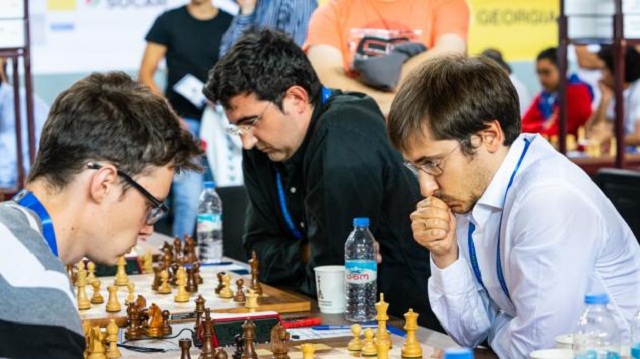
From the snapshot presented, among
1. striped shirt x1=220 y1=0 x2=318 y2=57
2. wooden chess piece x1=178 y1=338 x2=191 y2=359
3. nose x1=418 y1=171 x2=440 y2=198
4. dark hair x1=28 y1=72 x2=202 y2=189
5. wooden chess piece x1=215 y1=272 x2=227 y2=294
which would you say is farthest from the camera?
striped shirt x1=220 y1=0 x2=318 y2=57

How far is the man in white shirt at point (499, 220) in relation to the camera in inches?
87.7

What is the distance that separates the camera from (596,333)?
1781 millimetres

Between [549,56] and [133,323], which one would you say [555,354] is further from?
[549,56]

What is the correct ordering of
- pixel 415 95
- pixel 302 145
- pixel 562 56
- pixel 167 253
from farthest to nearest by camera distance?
1. pixel 562 56
2. pixel 167 253
3. pixel 302 145
4. pixel 415 95

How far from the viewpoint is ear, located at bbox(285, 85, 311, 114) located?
3336 mm

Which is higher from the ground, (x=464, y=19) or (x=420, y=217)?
(x=464, y=19)

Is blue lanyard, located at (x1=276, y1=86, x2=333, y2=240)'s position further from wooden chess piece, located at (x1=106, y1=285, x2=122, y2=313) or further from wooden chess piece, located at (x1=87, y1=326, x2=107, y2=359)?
wooden chess piece, located at (x1=87, y1=326, x2=107, y2=359)

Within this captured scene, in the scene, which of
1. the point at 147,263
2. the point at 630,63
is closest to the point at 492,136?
the point at 147,263

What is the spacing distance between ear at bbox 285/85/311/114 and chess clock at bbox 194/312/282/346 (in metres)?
0.95

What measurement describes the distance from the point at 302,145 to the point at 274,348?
1.21 m

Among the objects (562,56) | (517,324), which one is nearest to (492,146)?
(517,324)

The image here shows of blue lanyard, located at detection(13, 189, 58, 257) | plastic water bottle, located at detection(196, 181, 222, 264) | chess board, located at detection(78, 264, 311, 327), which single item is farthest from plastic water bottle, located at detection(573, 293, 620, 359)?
plastic water bottle, located at detection(196, 181, 222, 264)

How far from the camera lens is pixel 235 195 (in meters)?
5.05

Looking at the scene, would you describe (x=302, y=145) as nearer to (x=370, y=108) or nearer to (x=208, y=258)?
(x=370, y=108)
